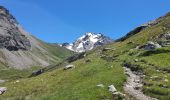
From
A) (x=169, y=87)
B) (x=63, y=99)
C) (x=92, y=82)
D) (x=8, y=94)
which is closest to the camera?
(x=63, y=99)

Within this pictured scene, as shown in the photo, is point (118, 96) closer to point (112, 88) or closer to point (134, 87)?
point (112, 88)

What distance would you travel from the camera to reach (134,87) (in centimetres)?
4934

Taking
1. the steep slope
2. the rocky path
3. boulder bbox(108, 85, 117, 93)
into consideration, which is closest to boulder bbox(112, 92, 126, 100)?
the steep slope

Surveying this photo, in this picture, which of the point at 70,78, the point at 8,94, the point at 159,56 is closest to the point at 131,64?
the point at 159,56

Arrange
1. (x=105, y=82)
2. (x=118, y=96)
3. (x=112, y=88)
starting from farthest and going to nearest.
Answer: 1. (x=105, y=82)
2. (x=112, y=88)
3. (x=118, y=96)

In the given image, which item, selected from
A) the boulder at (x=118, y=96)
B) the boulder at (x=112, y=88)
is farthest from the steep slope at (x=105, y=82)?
the boulder at (x=112, y=88)

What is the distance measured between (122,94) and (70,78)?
1787 centimetres

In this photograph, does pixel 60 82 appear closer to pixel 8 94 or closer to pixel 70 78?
pixel 70 78

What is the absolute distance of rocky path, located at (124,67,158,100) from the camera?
44.1m

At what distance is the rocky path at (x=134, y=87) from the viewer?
4410cm

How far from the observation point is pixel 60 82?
58219mm

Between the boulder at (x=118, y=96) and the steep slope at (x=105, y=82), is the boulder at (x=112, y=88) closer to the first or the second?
the steep slope at (x=105, y=82)

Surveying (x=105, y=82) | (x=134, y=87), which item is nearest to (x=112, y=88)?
(x=105, y=82)

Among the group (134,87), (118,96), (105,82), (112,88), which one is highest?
(105,82)
